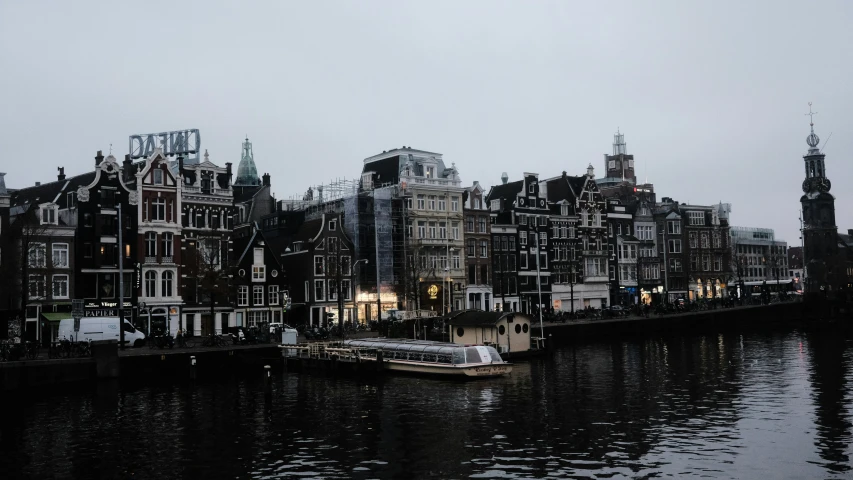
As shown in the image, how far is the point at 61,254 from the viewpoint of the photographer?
270 ft

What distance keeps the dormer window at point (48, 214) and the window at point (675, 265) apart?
10079 cm

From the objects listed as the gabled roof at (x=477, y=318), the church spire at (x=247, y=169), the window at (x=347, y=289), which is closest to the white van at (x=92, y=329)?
the gabled roof at (x=477, y=318)

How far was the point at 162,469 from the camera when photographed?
34.0 m

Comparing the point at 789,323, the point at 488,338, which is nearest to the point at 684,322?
the point at 789,323

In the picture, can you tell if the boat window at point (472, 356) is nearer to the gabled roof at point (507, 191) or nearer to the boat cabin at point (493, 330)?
the boat cabin at point (493, 330)

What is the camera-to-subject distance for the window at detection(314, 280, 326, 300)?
101525 mm

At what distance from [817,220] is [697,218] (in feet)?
156

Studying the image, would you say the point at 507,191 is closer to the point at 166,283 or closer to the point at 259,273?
the point at 259,273

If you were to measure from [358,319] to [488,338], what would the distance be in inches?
1382

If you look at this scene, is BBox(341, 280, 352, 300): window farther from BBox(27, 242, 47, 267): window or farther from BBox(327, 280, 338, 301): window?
BBox(27, 242, 47, 267): window

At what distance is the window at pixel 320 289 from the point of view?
101525mm

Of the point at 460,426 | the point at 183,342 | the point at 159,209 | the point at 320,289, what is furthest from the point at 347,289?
the point at 460,426

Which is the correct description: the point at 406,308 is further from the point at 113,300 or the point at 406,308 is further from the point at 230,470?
the point at 230,470

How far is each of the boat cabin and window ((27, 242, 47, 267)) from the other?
37.8 m
